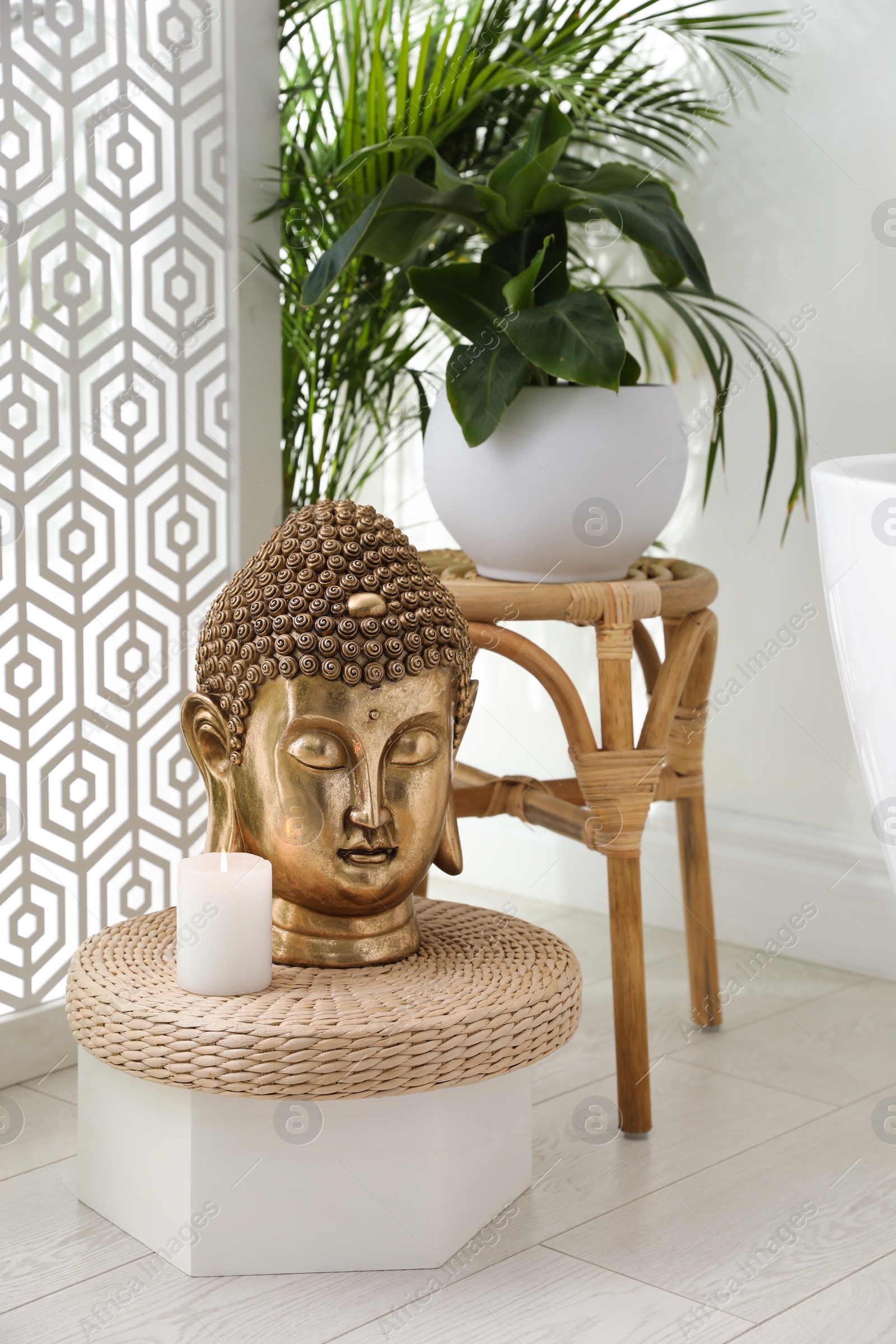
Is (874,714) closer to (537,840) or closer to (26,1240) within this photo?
(26,1240)

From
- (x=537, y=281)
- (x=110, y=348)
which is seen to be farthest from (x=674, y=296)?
(x=110, y=348)

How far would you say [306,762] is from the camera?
114 cm

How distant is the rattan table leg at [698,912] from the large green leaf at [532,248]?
0.66m

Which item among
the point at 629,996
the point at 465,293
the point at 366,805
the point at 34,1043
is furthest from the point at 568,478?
the point at 34,1043

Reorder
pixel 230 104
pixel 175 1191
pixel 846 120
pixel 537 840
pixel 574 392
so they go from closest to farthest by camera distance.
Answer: pixel 175 1191
pixel 574 392
pixel 230 104
pixel 846 120
pixel 537 840

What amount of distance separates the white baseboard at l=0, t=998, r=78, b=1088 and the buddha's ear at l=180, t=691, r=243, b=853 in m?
0.47

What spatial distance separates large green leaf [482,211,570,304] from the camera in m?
1.44

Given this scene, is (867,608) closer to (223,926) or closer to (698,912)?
(223,926)

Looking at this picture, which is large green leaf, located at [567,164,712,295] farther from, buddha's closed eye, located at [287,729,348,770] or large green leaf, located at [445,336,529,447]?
buddha's closed eye, located at [287,729,348,770]

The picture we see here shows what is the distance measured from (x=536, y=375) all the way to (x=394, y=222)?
0.76 feet

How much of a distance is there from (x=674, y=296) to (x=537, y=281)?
62 centimetres

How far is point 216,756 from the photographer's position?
1203 mm

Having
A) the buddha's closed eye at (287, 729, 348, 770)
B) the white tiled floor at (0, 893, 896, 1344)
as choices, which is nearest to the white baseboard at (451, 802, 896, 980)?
the white tiled floor at (0, 893, 896, 1344)

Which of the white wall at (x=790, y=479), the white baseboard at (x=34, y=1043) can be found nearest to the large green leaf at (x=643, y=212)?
the white wall at (x=790, y=479)
